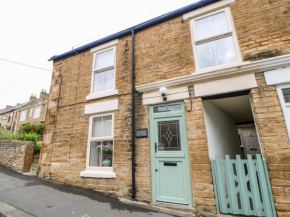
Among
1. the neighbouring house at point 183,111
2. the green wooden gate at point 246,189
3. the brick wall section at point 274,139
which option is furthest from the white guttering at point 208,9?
the green wooden gate at point 246,189


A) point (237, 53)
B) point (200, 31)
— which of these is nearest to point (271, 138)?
point (237, 53)

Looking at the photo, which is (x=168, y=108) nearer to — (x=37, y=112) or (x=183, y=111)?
(x=183, y=111)

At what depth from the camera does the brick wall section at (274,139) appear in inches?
112

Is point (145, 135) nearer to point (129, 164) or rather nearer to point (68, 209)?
point (129, 164)

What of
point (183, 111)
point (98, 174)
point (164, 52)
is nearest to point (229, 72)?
point (183, 111)

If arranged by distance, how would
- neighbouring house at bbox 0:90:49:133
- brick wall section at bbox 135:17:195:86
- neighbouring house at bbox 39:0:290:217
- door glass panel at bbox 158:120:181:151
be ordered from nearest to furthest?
neighbouring house at bbox 39:0:290:217, door glass panel at bbox 158:120:181:151, brick wall section at bbox 135:17:195:86, neighbouring house at bbox 0:90:49:133

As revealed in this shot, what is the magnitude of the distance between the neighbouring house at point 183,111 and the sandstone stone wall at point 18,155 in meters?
1.39

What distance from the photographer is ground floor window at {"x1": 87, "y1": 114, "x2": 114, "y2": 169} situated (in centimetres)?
486

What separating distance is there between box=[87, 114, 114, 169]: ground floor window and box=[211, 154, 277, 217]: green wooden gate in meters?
3.11

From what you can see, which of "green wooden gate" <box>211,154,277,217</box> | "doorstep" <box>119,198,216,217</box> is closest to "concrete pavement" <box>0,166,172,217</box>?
"doorstep" <box>119,198,216,217</box>

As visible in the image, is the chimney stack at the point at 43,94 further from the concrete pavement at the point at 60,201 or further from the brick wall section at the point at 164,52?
the brick wall section at the point at 164,52

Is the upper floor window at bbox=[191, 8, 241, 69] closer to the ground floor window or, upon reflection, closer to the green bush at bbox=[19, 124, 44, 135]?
the ground floor window

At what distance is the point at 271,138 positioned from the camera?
311cm

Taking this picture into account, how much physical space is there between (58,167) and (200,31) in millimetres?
6770
